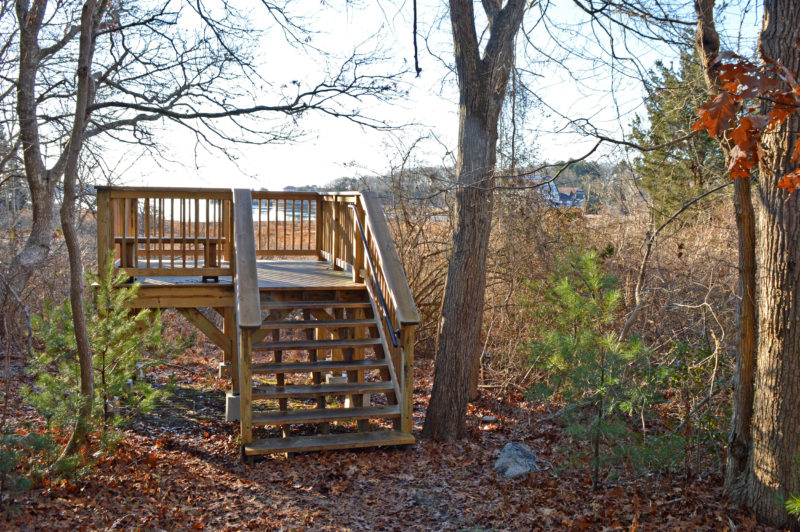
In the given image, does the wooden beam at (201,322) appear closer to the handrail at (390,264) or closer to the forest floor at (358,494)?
the forest floor at (358,494)

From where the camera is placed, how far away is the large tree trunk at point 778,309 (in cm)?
447

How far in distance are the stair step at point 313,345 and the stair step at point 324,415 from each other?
0.68m

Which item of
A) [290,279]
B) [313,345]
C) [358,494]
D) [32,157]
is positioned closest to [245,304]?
[313,345]

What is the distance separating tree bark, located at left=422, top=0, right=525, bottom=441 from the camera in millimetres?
7293

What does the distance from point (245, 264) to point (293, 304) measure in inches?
35.6

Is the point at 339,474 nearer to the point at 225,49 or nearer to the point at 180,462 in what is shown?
the point at 180,462

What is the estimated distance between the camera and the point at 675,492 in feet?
17.5

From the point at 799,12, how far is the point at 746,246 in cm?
161

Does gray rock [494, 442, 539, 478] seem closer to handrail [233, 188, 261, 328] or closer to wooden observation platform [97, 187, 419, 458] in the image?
wooden observation platform [97, 187, 419, 458]

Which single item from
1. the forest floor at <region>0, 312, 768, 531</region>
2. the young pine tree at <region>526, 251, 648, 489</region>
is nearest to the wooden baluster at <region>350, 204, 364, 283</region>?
the forest floor at <region>0, 312, 768, 531</region>

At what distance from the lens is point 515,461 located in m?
6.36

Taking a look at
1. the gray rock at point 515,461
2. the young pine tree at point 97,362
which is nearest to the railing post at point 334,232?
the young pine tree at point 97,362


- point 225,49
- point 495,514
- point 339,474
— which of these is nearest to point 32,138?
point 225,49

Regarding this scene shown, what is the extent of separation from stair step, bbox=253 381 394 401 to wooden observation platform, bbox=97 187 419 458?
0.01 meters
